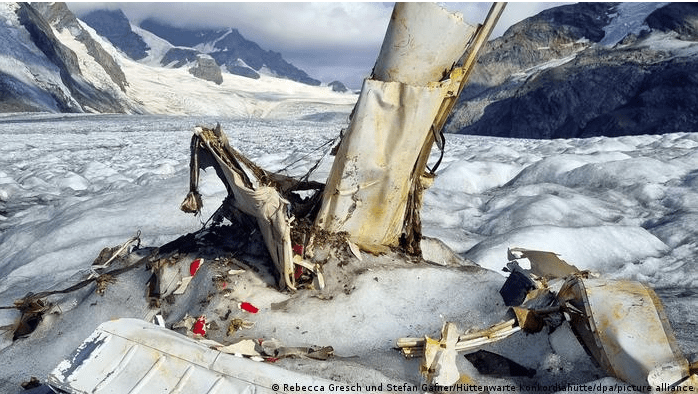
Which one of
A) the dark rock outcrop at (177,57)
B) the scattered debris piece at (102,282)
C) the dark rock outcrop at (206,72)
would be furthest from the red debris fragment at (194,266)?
the dark rock outcrop at (177,57)

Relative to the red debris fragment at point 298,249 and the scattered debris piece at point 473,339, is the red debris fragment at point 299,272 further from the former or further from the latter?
the scattered debris piece at point 473,339

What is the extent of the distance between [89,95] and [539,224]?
48.0m

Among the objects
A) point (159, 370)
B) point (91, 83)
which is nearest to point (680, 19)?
point (159, 370)

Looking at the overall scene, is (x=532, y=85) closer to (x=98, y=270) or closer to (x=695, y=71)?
(x=695, y=71)

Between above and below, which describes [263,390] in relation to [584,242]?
above

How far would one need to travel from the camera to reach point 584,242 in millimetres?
4020

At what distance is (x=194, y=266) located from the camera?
9.70 ft

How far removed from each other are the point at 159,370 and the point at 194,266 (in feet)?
3.33

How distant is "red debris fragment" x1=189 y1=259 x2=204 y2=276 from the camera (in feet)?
9.65

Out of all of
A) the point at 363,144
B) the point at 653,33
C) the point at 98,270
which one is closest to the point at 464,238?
the point at 363,144

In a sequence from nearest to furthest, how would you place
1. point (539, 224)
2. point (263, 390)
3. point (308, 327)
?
point (263, 390) < point (308, 327) < point (539, 224)

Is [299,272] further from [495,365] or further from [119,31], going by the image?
[119,31]

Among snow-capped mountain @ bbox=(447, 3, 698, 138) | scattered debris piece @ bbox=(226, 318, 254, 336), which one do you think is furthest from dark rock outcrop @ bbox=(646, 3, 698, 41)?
scattered debris piece @ bbox=(226, 318, 254, 336)

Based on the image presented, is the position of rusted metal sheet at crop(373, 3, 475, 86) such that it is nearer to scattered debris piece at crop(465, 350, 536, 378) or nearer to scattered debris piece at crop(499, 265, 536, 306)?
scattered debris piece at crop(499, 265, 536, 306)
